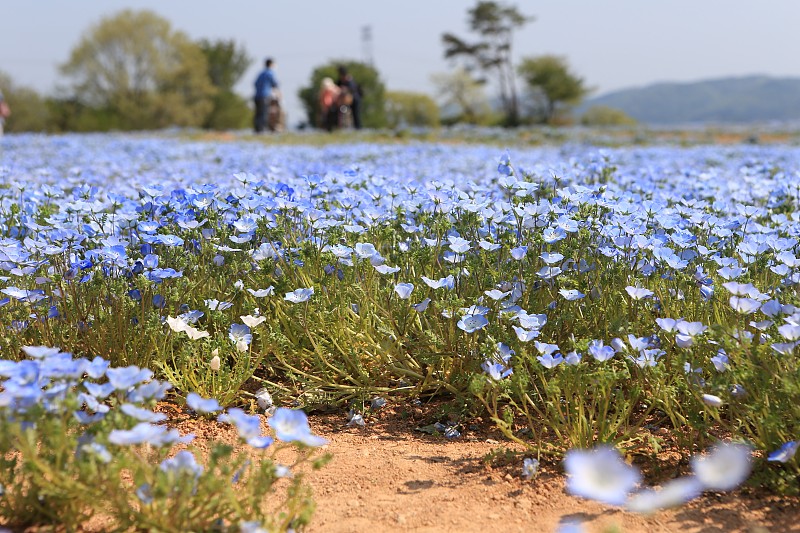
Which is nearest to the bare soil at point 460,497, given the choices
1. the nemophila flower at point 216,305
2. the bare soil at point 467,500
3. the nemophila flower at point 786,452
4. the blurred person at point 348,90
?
the bare soil at point 467,500

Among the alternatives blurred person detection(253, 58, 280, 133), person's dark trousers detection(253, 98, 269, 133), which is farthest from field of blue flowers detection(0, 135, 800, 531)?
person's dark trousers detection(253, 98, 269, 133)

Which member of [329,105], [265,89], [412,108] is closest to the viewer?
[265,89]

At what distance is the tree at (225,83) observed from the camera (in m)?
47.7

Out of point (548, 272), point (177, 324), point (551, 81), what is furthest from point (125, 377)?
point (551, 81)

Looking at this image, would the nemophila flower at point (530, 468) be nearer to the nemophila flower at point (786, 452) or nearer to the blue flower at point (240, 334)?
the nemophila flower at point (786, 452)

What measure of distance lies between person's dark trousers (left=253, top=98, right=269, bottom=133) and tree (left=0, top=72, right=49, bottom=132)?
23.6m

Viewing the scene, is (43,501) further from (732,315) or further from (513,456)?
(732,315)

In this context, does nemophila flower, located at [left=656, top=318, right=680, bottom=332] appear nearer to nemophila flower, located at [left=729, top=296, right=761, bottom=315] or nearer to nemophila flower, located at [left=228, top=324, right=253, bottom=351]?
nemophila flower, located at [left=729, top=296, right=761, bottom=315]

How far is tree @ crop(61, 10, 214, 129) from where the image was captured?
43.3 m

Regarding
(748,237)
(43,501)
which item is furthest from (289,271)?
(748,237)

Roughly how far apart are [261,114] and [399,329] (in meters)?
18.1

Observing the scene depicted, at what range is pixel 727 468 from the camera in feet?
6.37

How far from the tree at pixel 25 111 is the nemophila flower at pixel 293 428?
4204 cm

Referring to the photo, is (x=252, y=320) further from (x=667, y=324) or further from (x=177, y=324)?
(x=667, y=324)
